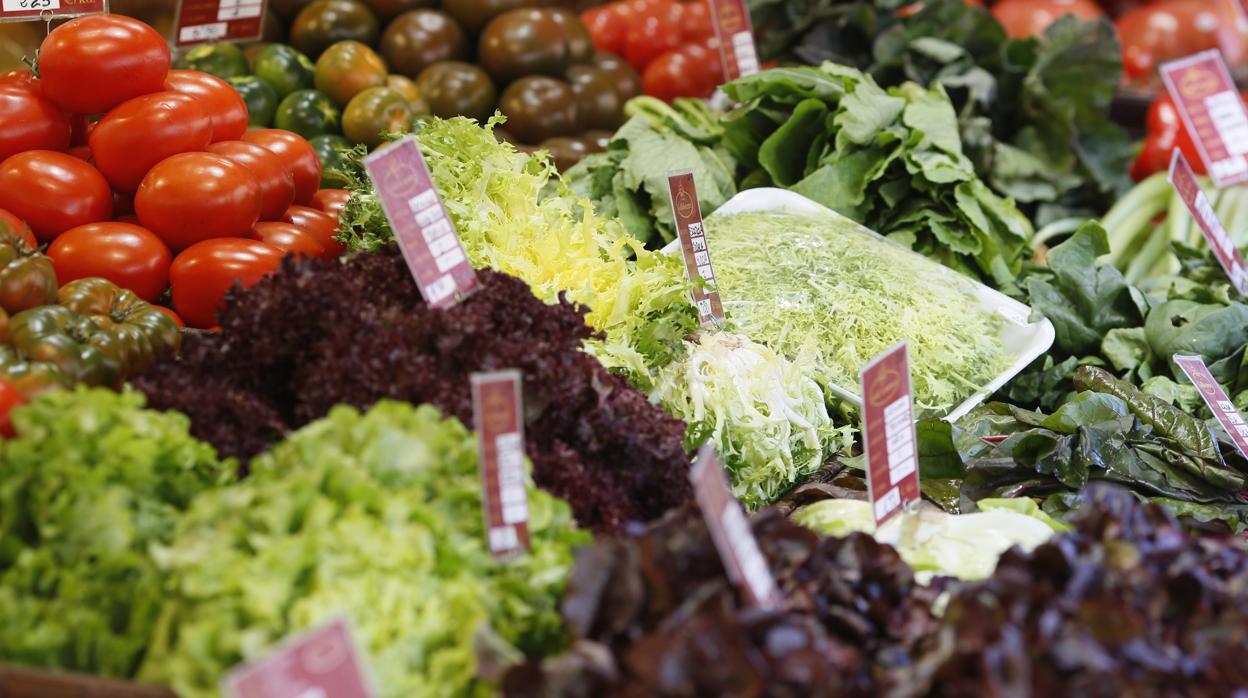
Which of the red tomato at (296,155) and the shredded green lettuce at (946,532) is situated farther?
the red tomato at (296,155)

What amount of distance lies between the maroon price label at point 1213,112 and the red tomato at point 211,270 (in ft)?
9.95

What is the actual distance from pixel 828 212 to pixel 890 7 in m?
1.60

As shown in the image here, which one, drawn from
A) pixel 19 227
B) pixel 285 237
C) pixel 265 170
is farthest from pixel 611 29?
pixel 19 227

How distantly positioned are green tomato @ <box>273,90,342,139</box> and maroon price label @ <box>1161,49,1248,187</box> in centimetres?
280

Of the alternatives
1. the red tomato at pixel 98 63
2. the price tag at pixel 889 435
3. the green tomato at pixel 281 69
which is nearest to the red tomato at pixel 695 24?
the green tomato at pixel 281 69

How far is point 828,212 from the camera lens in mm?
3506

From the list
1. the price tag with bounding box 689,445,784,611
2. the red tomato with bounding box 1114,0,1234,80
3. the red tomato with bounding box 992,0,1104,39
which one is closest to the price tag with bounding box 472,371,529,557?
the price tag with bounding box 689,445,784,611

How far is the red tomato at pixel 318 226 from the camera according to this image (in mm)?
2668

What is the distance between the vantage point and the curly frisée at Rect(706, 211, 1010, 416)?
2928mm

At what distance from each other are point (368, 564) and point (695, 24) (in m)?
4.19

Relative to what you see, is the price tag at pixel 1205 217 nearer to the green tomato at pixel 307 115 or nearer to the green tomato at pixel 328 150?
the green tomato at pixel 328 150

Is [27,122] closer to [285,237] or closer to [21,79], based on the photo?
[21,79]

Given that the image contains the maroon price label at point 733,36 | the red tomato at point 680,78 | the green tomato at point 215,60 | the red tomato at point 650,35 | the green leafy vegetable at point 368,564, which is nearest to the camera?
the green leafy vegetable at point 368,564

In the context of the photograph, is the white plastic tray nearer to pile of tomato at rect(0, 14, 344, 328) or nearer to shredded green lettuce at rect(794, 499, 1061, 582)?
shredded green lettuce at rect(794, 499, 1061, 582)
